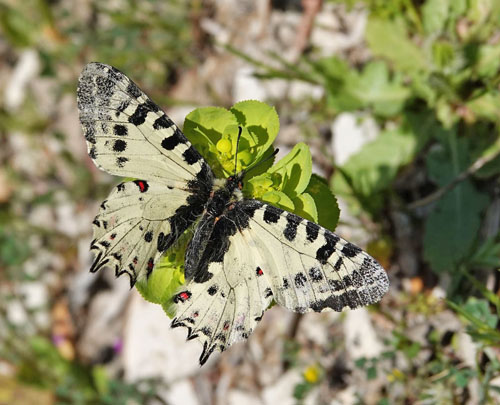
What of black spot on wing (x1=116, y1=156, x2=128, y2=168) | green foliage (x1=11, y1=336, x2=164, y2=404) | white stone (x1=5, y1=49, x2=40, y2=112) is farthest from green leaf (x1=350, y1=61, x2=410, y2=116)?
white stone (x1=5, y1=49, x2=40, y2=112)

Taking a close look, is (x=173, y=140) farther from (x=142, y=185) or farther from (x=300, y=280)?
(x=300, y=280)

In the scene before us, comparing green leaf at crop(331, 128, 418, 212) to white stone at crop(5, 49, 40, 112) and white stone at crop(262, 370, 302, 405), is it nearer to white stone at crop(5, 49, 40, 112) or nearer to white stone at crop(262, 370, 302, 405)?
white stone at crop(262, 370, 302, 405)

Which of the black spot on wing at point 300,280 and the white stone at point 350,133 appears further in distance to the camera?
the white stone at point 350,133

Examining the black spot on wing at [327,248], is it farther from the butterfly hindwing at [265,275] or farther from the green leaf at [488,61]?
the green leaf at [488,61]

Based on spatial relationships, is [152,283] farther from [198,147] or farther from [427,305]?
[427,305]

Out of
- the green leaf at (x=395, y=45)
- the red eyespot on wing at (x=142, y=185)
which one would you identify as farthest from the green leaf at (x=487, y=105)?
the red eyespot on wing at (x=142, y=185)

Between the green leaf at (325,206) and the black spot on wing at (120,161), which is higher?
the black spot on wing at (120,161)

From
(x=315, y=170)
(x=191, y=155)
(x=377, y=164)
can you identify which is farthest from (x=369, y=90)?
(x=191, y=155)
